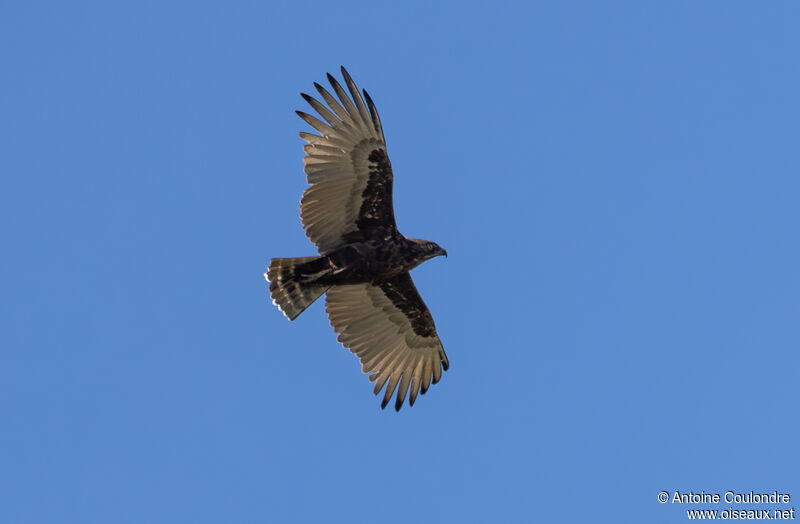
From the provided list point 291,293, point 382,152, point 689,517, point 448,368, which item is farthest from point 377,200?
point 689,517

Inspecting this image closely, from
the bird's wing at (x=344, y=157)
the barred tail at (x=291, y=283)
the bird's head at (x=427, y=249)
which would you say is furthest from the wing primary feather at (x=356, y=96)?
the barred tail at (x=291, y=283)

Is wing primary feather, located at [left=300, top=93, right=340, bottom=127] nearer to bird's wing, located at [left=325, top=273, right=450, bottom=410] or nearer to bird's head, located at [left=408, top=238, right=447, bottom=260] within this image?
bird's head, located at [left=408, top=238, right=447, bottom=260]

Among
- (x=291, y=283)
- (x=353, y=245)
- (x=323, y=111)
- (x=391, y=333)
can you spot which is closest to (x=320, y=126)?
(x=323, y=111)

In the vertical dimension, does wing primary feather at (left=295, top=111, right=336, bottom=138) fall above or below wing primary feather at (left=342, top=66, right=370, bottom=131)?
below

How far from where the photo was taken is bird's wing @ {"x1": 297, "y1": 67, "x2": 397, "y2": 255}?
16.1 metres

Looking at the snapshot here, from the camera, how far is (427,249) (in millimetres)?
16578

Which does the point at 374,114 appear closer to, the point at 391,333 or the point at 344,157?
the point at 344,157

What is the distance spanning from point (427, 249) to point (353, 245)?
3.51ft

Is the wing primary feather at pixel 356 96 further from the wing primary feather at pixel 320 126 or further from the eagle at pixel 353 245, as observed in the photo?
the wing primary feather at pixel 320 126

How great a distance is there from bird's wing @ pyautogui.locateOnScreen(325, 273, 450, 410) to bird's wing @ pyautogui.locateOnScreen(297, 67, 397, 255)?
155cm

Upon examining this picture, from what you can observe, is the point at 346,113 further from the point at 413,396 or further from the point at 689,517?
the point at 689,517

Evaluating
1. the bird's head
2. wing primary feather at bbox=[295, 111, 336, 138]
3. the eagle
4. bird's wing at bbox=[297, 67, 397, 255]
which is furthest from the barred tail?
wing primary feather at bbox=[295, 111, 336, 138]

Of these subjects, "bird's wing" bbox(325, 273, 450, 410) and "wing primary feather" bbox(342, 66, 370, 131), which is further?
Answer: "bird's wing" bbox(325, 273, 450, 410)

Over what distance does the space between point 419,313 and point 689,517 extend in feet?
16.1
